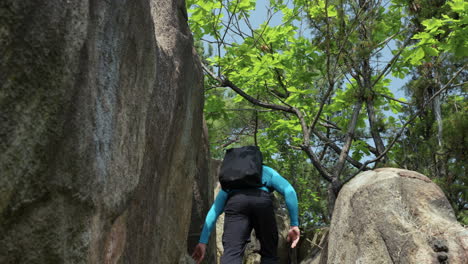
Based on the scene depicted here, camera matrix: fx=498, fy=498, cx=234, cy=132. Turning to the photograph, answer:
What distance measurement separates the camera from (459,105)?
1080 cm

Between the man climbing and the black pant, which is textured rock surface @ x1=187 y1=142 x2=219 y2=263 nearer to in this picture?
the man climbing

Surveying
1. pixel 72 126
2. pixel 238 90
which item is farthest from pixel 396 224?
pixel 238 90

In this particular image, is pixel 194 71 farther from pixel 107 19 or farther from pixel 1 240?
pixel 1 240

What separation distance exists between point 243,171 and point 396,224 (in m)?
2.48

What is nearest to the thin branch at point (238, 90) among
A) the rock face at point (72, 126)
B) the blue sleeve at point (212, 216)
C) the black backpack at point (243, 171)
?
the black backpack at point (243, 171)

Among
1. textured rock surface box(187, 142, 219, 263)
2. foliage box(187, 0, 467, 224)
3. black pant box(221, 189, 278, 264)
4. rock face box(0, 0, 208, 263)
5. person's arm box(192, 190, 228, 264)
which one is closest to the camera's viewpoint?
rock face box(0, 0, 208, 263)

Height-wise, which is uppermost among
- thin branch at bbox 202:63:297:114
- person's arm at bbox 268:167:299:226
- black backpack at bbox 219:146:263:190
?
thin branch at bbox 202:63:297:114

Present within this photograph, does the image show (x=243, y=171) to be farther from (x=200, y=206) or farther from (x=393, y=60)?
(x=393, y=60)

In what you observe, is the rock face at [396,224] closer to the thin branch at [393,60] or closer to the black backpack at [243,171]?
the black backpack at [243,171]

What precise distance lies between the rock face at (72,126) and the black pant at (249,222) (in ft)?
5.05

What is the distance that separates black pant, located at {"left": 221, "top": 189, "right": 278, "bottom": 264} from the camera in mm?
5246

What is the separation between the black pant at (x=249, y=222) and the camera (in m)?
5.25

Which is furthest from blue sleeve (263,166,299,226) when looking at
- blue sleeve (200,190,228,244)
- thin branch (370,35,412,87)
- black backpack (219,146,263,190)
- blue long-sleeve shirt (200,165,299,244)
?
thin branch (370,35,412,87)

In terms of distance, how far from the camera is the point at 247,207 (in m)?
5.27
